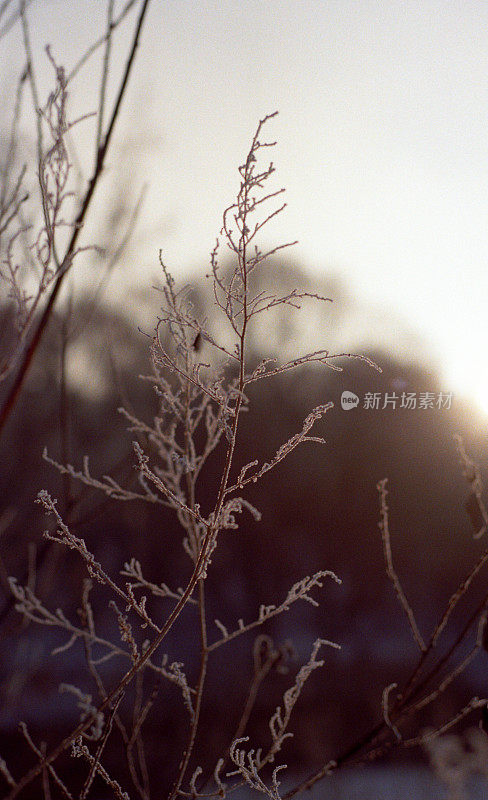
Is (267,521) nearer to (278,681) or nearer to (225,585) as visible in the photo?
(225,585)

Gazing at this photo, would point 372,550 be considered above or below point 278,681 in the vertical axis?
above

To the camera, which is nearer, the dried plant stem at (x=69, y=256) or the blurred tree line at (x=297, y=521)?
the dried plant stem at (x=69, y=256)

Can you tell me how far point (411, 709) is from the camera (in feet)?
2.81

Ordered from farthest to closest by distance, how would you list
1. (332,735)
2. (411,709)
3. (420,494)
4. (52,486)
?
(52,486) → (420,494) → (332,735) → (411,709)

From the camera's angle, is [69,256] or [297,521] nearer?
[69,256]

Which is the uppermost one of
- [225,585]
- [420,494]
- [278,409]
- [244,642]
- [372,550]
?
[278,409]

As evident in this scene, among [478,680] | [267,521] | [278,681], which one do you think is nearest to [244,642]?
[278,681]

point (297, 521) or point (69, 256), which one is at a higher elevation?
point (297, 521)

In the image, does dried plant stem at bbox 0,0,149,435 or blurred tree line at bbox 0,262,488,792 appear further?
blurred tree line at bbox 0,262,488,792

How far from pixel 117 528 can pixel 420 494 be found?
4366 millimetres

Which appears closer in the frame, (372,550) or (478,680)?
(478,680)

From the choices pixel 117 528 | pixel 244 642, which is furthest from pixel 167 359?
pixel 117 528

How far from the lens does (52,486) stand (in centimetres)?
1061

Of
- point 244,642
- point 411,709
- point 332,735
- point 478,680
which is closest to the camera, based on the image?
point 411,709
